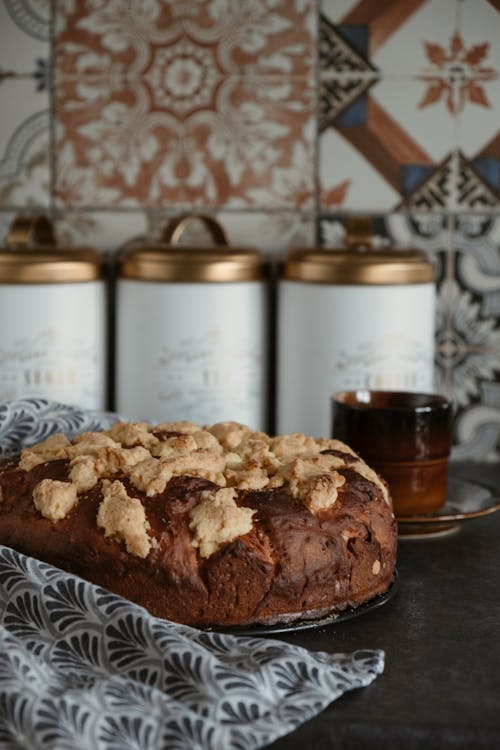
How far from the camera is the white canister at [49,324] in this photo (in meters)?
1.10

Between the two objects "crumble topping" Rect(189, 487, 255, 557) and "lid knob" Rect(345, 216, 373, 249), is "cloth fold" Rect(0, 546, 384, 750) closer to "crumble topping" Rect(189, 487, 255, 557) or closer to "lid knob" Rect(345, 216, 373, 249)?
"crumble topping" Rect(189, 487, 255, 557)

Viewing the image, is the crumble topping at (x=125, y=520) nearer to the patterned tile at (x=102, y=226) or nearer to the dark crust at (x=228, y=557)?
the dark crust at (x=228, y=557)

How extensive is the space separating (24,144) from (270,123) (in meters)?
0.29

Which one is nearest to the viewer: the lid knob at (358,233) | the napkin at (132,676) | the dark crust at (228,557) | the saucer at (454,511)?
the napkin at (132,676)

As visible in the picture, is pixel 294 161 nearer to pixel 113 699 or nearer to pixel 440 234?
pixel 440 234

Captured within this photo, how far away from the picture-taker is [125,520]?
66cm

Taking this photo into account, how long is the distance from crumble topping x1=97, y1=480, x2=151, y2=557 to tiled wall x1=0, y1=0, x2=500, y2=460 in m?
0.66

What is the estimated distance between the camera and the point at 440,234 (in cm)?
128

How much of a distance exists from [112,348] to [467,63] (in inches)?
20.9

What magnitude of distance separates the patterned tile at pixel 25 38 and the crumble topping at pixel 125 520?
74 centimetres

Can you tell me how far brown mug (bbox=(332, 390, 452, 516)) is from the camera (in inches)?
34.9

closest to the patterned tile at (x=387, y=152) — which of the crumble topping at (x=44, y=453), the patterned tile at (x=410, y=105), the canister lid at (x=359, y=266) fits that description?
the patterned tile at (x=410, y=105)

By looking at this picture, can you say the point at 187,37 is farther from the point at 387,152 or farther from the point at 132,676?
the point at 132,676

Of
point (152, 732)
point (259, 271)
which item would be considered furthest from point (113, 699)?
point (259, 271)
